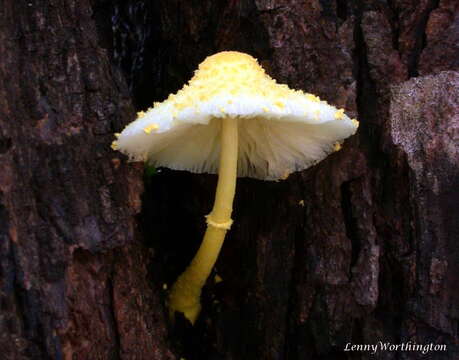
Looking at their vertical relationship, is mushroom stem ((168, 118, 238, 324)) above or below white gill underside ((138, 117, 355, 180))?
below

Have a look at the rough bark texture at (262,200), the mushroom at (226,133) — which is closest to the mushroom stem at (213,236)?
the mushroom at (226,133)

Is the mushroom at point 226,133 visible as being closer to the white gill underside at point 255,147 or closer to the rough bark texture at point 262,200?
the white gill underside at point 255,147

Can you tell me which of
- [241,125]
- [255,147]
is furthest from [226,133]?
[255,147]

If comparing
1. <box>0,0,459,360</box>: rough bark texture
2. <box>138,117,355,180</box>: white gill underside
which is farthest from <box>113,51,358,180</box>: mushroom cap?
<box>0,0,459,360</box>: rough bark texture

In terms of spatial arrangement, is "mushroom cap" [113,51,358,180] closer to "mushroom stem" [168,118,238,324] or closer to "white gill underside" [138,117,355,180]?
"white gill underside" [138,117,355,180]

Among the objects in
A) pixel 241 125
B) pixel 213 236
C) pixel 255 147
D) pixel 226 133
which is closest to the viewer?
pixel 226 133

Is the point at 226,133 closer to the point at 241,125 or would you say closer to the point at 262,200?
the point at 241,125
